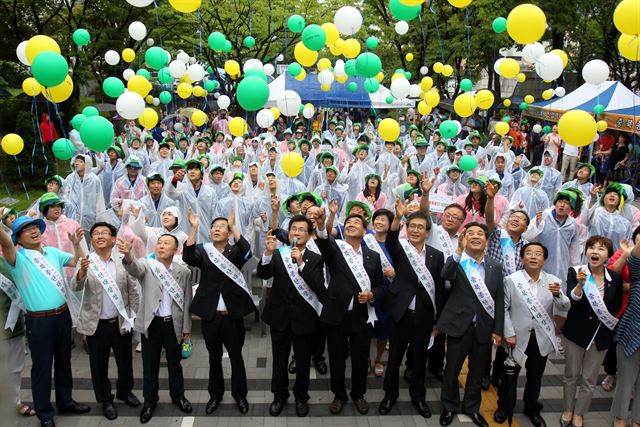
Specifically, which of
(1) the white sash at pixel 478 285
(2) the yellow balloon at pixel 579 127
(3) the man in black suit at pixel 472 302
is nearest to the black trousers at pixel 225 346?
(3) the man in black suit at pixel 472 302

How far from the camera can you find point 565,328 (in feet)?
14.0

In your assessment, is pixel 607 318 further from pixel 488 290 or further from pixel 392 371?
pixel 392 371

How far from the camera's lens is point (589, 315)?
4.15 meters

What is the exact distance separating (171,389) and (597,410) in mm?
3736

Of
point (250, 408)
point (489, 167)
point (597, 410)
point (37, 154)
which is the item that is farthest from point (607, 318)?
point (37, 154)

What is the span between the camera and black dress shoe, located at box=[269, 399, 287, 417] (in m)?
4.58

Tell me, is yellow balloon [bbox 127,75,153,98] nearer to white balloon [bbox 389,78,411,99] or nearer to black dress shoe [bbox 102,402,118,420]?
white balloon [bbox 389,78,411,99]

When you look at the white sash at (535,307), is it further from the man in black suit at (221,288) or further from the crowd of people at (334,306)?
the man in black suit at (221,288)

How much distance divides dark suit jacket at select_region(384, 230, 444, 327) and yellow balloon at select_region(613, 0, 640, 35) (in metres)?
2.96

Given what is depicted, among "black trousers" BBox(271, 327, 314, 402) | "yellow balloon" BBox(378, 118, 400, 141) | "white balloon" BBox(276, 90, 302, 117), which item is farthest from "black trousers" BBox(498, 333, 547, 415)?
"white balloon" BBox(276, 90, 302, 117)

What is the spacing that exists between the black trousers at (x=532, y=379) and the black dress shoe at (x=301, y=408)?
1645 mm

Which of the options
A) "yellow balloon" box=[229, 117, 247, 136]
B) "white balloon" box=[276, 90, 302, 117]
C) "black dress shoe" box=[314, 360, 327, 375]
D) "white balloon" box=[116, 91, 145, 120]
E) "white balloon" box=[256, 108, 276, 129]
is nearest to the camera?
Result: "black dress shoe" box=[314, 360, 327, 375]

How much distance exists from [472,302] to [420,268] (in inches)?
18.8

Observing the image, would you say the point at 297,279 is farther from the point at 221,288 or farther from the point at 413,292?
the point at 413,292
